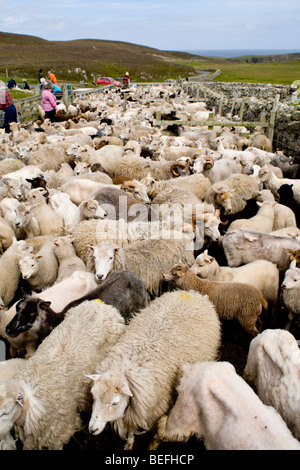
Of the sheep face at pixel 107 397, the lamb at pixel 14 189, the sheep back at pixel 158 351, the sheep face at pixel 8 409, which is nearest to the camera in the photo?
the sheep face at pixel 8 409

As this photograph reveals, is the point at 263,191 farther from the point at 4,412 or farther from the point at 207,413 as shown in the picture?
the point at 4,412

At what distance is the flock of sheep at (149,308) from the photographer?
330 cm

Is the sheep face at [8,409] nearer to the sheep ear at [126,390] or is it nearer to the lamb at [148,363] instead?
the lamb at [148,363]

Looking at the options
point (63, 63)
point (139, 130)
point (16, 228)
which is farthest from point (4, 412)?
point (63, 63)

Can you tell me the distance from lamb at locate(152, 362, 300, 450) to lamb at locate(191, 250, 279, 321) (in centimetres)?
223

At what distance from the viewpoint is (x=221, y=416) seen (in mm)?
3156

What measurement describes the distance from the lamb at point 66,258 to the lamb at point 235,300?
187 centimetres

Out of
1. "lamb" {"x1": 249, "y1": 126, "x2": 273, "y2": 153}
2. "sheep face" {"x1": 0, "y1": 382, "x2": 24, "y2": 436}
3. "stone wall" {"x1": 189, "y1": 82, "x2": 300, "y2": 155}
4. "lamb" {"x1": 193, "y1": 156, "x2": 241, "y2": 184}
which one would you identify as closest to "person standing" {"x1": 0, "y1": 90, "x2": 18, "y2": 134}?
"lamb" {"x1": 193, "y1": 156, "x2": 241, "y2": 184}

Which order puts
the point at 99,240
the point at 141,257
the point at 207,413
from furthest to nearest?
the point at 99,240 → the point at 141,257 → the point at 207,413

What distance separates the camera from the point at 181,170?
959 cm

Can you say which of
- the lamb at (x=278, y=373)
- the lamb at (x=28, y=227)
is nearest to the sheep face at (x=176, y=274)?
the lamb at (x=278, y=373)

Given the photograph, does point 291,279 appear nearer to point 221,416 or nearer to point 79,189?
point 221,416

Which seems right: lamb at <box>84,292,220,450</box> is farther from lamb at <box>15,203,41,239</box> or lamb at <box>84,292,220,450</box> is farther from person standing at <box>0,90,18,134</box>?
person standing at <box>0,90,18,134</box>

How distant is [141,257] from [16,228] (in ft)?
9.53
